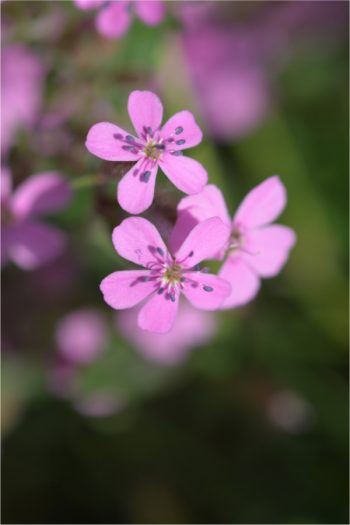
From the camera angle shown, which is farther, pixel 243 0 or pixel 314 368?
pixel 243 0

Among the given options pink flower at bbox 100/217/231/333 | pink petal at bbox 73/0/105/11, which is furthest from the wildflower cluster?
pink petal at bbox 73/0/105/11

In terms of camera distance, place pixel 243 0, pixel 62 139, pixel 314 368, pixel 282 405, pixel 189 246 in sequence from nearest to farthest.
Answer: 1. pixel 189 246
2. pixel 62 139
3. pixel 314 368
4. pixel 282 405
5. pixel 243 0

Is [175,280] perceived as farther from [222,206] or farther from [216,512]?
[216,512]

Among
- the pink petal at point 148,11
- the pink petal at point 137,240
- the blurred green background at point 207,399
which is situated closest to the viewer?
the pink petal at point 137,240

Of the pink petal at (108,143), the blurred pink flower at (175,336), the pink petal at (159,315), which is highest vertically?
the blurred pink flower at (175,336)

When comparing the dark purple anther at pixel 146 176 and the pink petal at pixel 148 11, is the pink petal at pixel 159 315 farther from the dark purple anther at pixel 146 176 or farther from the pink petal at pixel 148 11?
the pink petal at pixel 148 11

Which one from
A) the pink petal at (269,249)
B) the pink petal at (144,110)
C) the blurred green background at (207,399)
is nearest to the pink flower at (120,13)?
the pink petal at (144,110)

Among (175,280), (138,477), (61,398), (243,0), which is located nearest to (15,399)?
(61,398)

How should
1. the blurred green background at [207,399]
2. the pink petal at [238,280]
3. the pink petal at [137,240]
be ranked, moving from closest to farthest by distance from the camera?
the pink petal at [137,240], the pink petal at [238,280], the blurred green background at [207,399]
